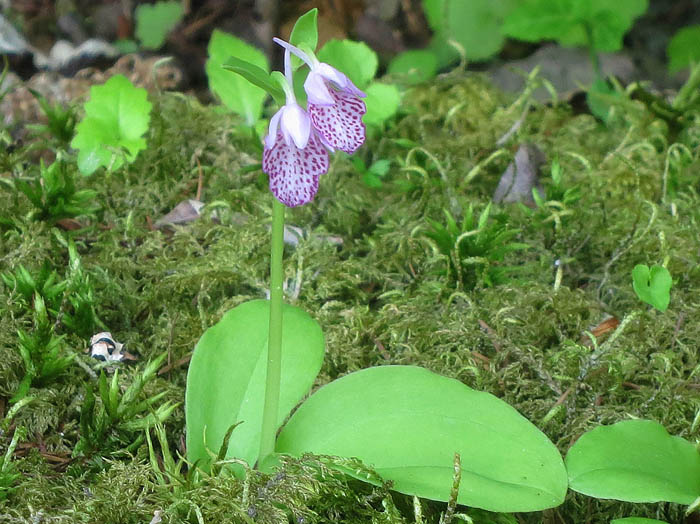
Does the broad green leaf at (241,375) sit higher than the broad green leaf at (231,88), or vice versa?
the broad green leaf at (231,88)

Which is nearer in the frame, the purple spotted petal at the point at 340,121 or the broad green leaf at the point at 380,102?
the purple spotted petal at the point at 340,121

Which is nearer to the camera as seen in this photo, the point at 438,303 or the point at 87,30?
the point at 438,303

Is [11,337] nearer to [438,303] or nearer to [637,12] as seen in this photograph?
[438,303]

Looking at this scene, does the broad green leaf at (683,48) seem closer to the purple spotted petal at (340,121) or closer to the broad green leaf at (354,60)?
the broad green leaf at (354,60)

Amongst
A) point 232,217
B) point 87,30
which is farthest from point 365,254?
point 87,30

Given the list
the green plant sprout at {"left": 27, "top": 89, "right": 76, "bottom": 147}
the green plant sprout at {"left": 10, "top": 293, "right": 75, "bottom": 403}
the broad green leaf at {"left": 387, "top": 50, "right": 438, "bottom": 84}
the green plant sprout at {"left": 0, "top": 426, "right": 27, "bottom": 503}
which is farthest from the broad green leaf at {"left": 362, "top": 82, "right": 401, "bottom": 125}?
the green plant sprout at {"left": 0, "top": 426, "right": 27, "bottom": 503}

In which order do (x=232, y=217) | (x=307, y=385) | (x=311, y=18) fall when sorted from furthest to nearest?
1. (x=232, y=217)
2. (x=307, y=385)
3. (x=311, y=18)

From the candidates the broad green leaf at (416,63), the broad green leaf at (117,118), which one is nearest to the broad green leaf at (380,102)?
the broad green leaf at (117,118)
